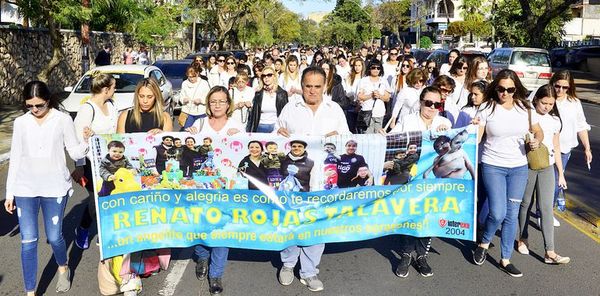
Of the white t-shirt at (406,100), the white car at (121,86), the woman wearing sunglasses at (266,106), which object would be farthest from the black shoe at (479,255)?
the white car at (121,86)

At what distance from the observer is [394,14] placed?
274 ft

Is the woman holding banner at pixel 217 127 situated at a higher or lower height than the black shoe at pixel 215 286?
higher

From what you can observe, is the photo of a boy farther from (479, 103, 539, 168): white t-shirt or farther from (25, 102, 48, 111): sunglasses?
(479, 103, 539, 168): white t-shirt

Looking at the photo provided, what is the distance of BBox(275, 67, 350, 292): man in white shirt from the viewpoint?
4.66 metres

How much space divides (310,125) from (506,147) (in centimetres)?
159

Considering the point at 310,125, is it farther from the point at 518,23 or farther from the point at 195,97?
the point at 518,23

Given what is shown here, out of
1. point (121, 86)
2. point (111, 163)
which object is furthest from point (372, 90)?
point (121, 86)

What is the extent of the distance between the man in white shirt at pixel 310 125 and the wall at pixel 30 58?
14419mm

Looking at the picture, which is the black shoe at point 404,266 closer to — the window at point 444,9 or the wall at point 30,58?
the wall at point 30,58

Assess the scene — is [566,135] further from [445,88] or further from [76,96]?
[76,96]

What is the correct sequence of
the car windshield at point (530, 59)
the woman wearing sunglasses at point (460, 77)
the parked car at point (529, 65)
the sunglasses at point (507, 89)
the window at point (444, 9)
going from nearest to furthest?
the sunglasses at point (507, 89), the woman wearing sunglasses at point (460, 77), the parked car at point (529, 65), the car windshield at point (530, 59), the window at point (444, 9)

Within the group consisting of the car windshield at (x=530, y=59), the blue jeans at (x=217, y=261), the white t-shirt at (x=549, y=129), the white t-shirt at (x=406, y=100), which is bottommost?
the blue jeans at (x=217, y=261)

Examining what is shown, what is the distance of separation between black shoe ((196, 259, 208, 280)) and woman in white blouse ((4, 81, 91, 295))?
1.17m

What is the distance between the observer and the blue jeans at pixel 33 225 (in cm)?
417
